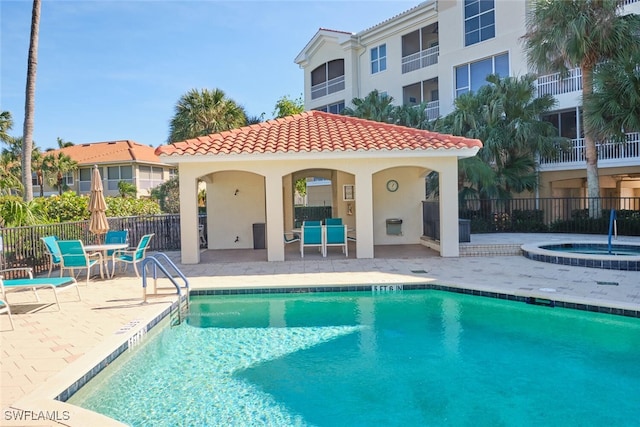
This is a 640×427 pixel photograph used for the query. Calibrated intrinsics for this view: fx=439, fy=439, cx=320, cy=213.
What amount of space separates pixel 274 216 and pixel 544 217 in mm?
14526

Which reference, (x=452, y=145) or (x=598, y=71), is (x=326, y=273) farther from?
(x=598, y=71)

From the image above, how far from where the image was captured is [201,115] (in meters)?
26.1

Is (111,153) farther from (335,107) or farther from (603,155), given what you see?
(603,155)

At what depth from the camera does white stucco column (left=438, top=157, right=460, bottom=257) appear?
44.0 ft

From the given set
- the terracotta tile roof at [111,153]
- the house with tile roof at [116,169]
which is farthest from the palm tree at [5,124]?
the terracotta tile roof at [111,153]

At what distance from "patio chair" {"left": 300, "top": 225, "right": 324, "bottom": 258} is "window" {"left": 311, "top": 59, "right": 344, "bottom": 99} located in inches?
839

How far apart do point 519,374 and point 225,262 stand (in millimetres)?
9506

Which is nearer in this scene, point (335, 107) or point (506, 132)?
point (506, 132)

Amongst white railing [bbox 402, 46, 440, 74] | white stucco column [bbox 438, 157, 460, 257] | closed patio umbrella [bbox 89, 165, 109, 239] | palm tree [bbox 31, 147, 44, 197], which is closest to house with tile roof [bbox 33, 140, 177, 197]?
palm tree [bbox 31, 147, 44, 197]

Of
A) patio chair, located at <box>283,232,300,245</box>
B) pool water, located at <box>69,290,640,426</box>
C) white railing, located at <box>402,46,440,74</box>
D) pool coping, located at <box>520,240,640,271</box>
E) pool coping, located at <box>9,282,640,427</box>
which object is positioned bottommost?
pool water, located at <box>69,290,640,426</box>

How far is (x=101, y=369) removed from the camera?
5496 millimetres

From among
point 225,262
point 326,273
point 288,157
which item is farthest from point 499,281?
point 225,262

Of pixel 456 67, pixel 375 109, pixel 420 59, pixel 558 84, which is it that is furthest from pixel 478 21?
pixel 375 109

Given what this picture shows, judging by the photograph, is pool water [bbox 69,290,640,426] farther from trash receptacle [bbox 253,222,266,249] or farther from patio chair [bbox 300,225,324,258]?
trash receptacle [bbox 253,222,266,249]
